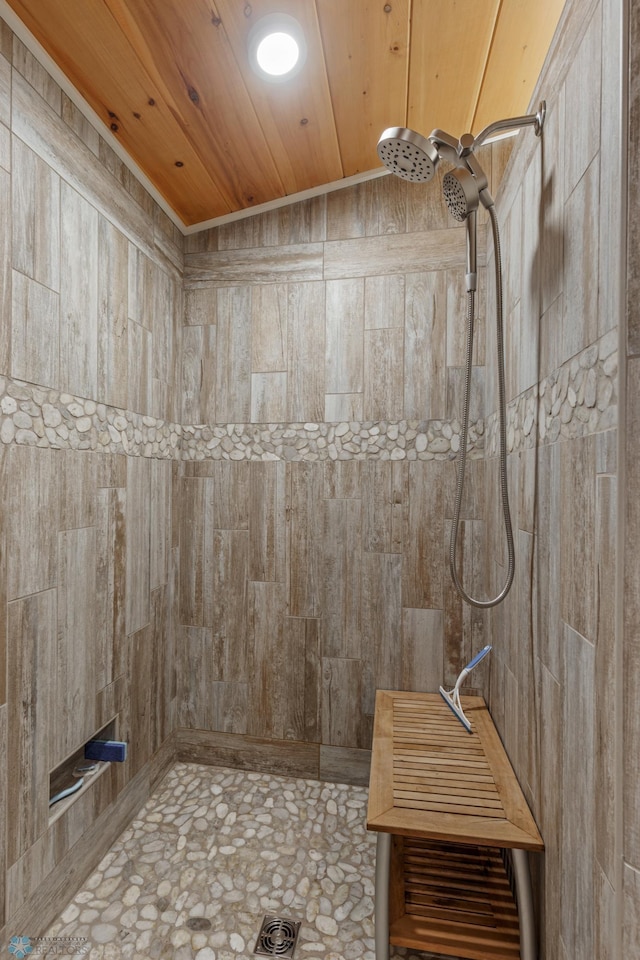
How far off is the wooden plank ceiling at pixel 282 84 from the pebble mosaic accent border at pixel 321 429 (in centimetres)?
87

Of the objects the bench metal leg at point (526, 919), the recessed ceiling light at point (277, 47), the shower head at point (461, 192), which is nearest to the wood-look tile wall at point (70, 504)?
the recessed ceiling light at point (277, 47)

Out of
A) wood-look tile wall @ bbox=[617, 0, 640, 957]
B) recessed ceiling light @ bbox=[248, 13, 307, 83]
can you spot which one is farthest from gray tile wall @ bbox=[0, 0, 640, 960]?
recessed ceiling light @ bbox=[248, 13, 307, 83]

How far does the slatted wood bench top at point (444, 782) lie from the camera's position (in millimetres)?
1105

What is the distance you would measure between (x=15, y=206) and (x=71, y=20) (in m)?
0.46

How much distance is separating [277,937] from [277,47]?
2.33 m

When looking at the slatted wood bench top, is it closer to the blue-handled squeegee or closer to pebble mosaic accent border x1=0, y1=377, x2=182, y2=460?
the blue-handled squeegee

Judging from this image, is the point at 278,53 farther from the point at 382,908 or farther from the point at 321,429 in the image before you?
the point at 382,908

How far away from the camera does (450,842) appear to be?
4.25 ft

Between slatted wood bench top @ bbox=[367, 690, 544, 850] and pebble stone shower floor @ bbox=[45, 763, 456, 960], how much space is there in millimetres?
410

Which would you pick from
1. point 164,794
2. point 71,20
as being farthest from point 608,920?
point 71,20

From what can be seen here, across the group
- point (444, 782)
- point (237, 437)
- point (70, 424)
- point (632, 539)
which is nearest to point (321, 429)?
point (237, 437)

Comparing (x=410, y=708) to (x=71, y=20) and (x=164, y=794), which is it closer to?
(x=164, y=794)

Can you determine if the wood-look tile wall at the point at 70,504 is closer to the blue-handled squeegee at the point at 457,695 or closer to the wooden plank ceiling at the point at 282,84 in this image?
the wooden plank ceiling at the point at 282,84

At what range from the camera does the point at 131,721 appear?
172cm
